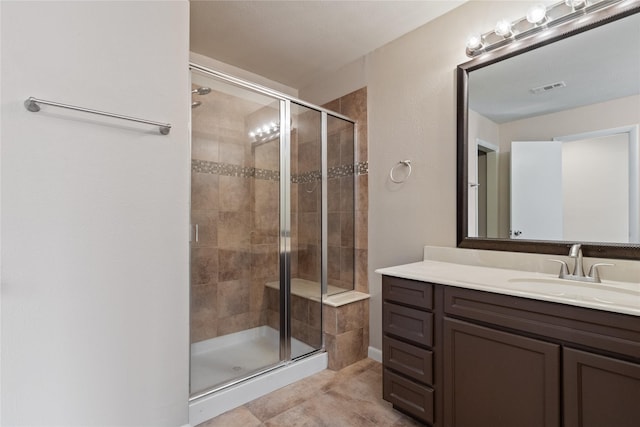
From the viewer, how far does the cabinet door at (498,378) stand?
1.17 m

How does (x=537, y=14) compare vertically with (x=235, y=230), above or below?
above

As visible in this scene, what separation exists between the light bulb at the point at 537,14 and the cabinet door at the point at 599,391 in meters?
1.56

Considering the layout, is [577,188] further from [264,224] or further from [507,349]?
[264,224]

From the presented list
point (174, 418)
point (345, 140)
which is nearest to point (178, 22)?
point (345, 140)

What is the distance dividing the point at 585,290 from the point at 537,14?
1.36 meters

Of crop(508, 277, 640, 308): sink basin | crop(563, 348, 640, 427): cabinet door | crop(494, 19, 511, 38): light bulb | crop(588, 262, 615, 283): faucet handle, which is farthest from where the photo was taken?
crop(494, 19, 511, 38): light bulb

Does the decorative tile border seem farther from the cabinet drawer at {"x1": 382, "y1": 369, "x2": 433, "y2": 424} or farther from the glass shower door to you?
the cabinet drawer at {"x1": 382, "y1": 369, "x2": 433, "y2": 424}

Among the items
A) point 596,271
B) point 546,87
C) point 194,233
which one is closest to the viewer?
point 596,271

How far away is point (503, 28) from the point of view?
1668 mm

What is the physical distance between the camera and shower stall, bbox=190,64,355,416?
2.26m

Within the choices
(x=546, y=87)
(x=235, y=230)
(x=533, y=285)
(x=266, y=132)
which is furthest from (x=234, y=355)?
(x=546, y=87)

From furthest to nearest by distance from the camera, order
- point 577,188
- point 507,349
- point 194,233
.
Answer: point 194,233 < point 577,188 < point 507,349

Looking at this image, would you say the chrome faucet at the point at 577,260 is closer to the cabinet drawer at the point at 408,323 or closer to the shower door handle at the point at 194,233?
the cabinet drawer at the point at 408,323

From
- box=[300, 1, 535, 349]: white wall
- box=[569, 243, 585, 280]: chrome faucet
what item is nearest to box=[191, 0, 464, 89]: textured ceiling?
box=[300, 1, 535, 349]: white wall
